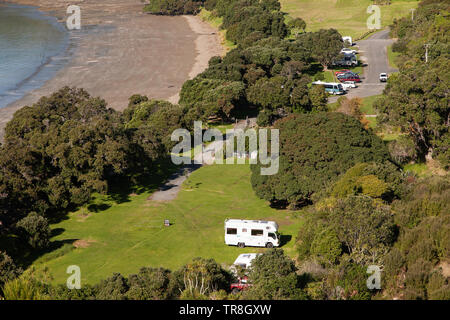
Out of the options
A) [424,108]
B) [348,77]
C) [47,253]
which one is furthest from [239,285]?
[348,77]

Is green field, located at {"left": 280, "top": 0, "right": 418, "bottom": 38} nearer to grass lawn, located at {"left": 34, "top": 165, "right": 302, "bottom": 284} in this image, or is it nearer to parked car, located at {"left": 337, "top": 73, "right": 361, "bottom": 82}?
parked car, located at {"left": 337, "top": 73, "right": 361, "bottom": 82}

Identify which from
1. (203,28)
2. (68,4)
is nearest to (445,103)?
(203,28)

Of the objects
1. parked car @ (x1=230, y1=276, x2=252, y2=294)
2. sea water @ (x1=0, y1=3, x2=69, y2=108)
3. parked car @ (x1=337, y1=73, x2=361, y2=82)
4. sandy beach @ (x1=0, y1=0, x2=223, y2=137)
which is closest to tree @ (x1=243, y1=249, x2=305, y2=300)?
parked car @ (x1=230, y1=276, x2=252, y2=294)

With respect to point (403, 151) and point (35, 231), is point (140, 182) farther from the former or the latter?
point (403, 151)

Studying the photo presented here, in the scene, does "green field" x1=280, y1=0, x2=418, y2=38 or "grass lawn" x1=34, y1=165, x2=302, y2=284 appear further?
"green field" x1=280, y1=0, x2=418, y2=38

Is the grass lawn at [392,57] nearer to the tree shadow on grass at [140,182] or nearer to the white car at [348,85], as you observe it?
the white car at [348,85]

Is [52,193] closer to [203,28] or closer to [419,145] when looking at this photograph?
[419,145]
